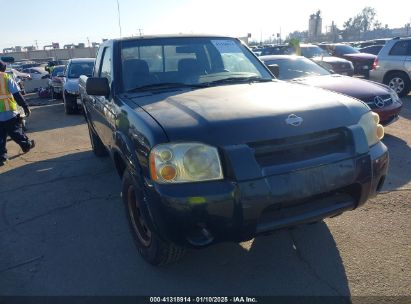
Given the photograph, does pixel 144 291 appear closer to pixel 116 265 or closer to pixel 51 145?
pixel 116 265

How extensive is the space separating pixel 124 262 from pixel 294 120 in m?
1.91

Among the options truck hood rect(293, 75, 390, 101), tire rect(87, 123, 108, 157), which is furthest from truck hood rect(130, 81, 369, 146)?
truck hood rect(293, 75, 390, 101)

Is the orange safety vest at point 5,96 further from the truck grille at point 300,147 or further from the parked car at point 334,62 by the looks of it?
the parked car at point 334,62

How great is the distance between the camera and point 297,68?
7586mm

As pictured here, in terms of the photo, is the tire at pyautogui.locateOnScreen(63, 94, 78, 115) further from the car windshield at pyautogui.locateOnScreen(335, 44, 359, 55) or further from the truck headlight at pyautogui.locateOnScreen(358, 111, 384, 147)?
the car windshield at pyautogui.locateOnScreen(335, 44, 359, 55)

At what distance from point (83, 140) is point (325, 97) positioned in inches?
253

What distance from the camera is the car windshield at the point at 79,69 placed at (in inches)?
473

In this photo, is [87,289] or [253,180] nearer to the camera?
[253,180]

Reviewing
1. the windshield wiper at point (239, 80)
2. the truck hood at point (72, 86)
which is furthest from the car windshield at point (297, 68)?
the truck hood at point (72, 86)

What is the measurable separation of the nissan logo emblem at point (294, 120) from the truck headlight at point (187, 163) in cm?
58

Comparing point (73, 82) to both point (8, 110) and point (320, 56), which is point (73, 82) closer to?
point (8, 110)

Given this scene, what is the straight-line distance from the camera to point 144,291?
2719mm

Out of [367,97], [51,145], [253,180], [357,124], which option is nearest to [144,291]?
[253,180]

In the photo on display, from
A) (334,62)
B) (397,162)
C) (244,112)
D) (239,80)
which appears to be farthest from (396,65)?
(244,112)
